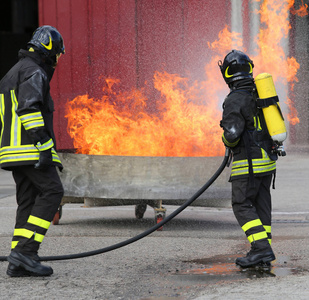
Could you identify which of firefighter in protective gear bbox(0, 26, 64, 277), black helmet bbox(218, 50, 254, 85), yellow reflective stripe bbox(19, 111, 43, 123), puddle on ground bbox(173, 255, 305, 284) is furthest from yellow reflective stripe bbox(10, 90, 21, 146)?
black helmet bbox(218, 50, 254, 85)

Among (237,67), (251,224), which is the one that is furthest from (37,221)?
(237,67)

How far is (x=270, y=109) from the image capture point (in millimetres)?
5508

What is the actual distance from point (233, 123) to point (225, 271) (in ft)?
3.53

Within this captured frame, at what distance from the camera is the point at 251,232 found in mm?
5449

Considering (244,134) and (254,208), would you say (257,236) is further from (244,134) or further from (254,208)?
(244,134)

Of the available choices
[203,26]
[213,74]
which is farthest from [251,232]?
[203,26]

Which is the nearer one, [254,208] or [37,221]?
[37,221]

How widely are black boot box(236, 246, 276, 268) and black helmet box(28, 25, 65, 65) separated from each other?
6.55ft

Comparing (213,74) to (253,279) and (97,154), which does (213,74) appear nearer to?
(97,154)

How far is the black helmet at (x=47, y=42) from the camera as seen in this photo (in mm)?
5305

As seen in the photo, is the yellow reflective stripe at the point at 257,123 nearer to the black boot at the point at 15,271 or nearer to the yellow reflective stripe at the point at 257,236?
the yellow reflective stripe at the point at 257,236

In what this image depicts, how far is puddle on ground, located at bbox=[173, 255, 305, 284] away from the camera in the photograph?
197 inches

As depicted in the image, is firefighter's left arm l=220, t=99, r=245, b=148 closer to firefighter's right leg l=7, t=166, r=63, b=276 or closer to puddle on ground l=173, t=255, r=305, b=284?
puddle on ground l=173, t=255, r=305, b=284

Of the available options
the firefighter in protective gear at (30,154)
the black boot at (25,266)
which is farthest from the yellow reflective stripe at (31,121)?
the black boot at (25,266)
